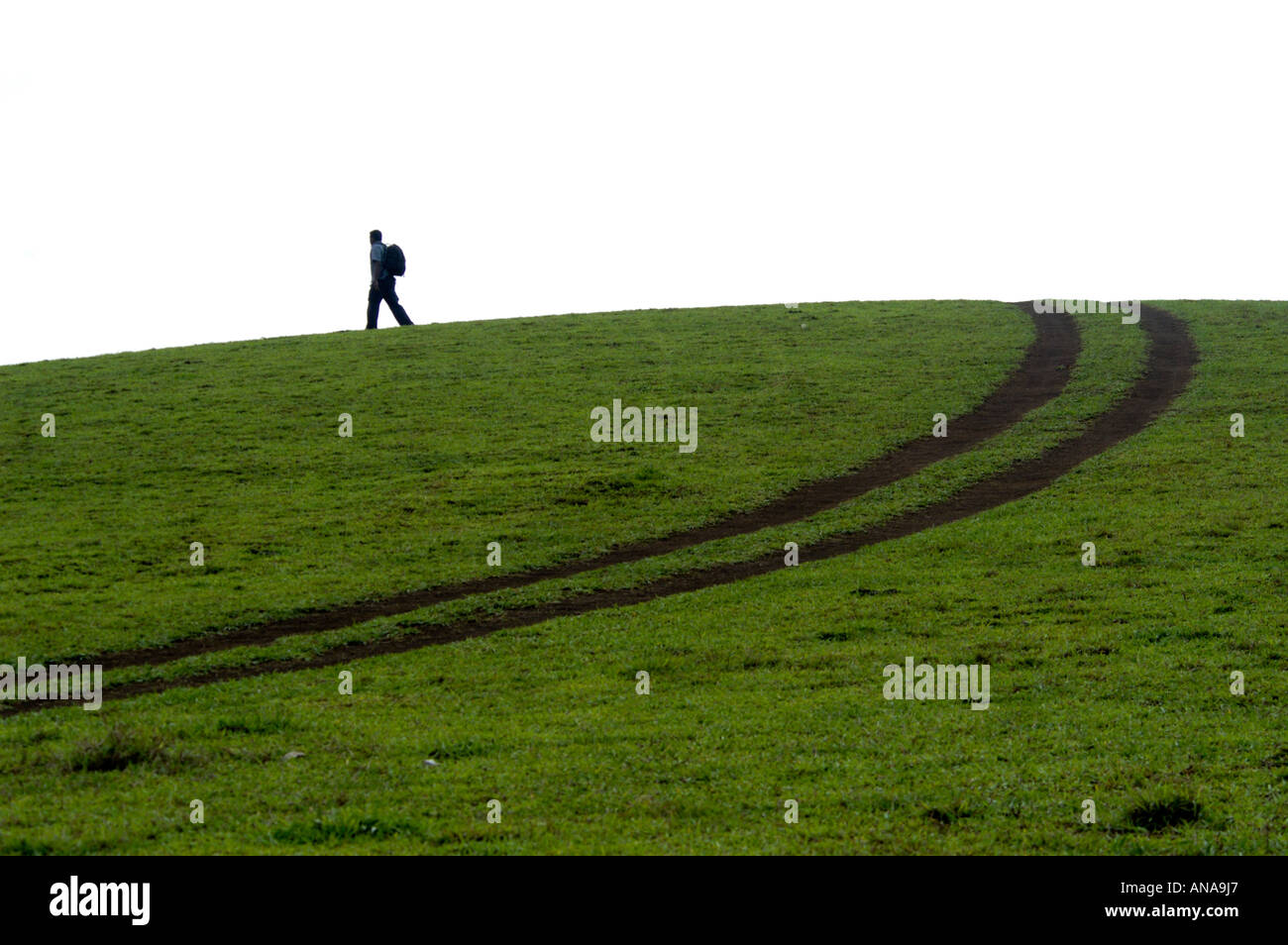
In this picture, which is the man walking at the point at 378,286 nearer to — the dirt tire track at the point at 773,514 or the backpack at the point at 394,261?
the backpack at the point at 394,261

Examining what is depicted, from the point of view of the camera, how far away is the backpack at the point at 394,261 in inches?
2076

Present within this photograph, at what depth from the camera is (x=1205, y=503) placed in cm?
2830

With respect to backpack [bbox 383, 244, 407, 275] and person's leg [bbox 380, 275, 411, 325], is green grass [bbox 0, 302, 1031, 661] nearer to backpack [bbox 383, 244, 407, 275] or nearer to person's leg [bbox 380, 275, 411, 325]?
person's leg [bbox 380, 275, 411, 325]

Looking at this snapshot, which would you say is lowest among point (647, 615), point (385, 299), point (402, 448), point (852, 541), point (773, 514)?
point (647, 615)

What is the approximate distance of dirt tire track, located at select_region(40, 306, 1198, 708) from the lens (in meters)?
19.8

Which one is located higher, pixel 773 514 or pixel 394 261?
pixel 394 261

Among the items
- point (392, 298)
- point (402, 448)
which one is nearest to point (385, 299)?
point (392, 298)

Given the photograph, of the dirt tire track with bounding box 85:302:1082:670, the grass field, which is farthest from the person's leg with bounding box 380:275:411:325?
the dirt tire track with bounding box 85:302:1082:670

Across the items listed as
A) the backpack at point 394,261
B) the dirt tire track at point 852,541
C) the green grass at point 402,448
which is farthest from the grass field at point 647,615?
the backpack at point 394,261

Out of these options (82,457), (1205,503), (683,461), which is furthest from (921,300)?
(82,457)

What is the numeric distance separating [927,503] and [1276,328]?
31284 mm

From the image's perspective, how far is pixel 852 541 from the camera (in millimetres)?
27734

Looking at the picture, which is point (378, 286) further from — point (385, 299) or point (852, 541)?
point (852, 541)

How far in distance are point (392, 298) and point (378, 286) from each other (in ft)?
3.92
